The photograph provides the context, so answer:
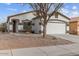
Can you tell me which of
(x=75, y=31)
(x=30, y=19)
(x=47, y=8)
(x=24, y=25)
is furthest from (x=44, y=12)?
(x=75, y=31)

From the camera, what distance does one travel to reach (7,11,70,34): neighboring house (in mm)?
21547

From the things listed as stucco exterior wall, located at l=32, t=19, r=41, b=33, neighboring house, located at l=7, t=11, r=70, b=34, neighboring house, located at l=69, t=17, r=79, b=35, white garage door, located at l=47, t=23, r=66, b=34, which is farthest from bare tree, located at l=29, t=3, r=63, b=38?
neighboring house, located at l=69, t=17, r=79, b=35

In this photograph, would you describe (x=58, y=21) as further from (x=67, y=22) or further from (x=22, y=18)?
(x=22, y=18)

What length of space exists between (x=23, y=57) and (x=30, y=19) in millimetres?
14220

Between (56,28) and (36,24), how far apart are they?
2731 mm

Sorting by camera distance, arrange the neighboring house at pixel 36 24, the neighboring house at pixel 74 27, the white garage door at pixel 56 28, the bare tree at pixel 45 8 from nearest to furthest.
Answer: the bare tree at pixel 45 8 < the neighboring house at pixel 36 24 < the white garage door at pixel 56 28 < the neighboring house at pixel 74 27

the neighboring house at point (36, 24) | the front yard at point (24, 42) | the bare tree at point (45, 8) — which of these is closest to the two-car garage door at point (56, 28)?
the neighboring house at point (36, 24)

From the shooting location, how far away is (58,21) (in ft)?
81.6

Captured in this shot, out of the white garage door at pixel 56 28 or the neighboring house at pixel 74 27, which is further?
the neighboring house at pixel 74 27

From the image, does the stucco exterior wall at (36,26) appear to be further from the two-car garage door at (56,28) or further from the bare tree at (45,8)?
the bare tree at (45,8)

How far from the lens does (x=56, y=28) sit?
22781 millimetres

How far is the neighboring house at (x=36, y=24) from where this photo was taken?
21.5 metres

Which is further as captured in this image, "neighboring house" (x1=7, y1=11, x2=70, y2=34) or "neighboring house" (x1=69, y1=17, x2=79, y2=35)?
"neighboring house" (x1=69, y1=17, x2=79, y2=35)

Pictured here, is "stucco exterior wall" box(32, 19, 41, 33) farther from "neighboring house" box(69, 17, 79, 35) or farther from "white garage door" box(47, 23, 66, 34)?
"neighboring house" box(69, 17, 79, 35)
